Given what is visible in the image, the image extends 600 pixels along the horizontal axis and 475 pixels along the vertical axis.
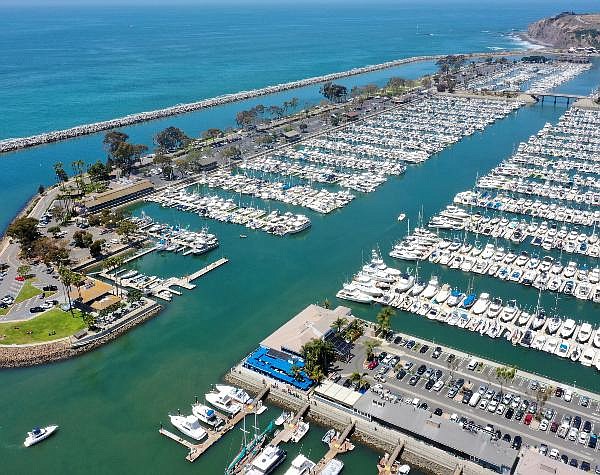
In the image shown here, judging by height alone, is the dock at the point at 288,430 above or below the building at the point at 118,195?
below

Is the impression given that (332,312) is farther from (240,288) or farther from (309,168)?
(309,168)

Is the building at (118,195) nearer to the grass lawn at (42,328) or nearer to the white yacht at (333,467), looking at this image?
the grass lawn at (42,328)

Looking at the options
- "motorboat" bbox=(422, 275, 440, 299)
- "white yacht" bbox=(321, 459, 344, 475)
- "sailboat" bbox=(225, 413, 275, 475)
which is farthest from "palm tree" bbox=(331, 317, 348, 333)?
"white yacht" bbox=(321, 459, 344, 475)

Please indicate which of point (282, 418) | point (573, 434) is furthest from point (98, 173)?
point (573, 434)

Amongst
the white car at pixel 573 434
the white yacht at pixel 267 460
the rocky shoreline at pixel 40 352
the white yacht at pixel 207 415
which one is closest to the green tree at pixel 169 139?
the rocky shoreline at pixel 40 352

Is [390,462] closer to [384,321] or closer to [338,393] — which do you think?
[338,393]

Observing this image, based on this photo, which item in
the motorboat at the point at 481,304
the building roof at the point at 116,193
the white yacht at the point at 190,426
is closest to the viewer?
the white yacht at the point at 190,426
